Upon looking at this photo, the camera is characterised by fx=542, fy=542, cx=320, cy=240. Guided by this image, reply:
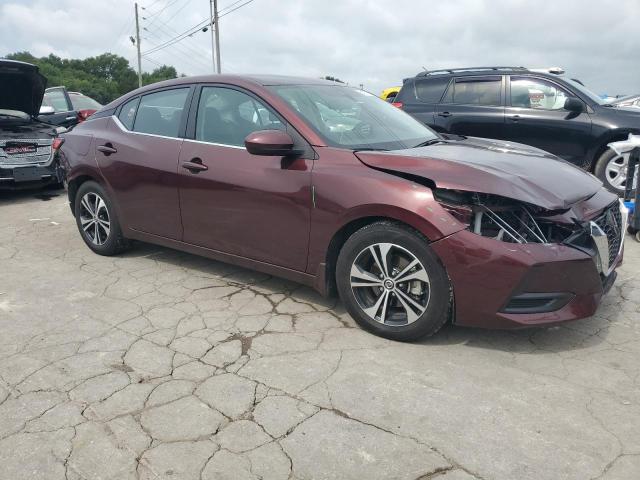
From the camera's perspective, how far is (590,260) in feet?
9.78

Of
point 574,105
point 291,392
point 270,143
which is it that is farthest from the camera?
point 574,105

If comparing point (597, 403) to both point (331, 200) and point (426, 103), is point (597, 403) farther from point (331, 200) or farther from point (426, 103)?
point (426, 103)

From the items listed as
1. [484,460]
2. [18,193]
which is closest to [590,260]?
[484,460]

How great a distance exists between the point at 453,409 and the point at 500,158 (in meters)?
1.69

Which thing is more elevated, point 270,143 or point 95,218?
point 270,143

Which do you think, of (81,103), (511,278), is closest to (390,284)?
(511,278)

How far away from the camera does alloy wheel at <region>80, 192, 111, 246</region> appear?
4.96m

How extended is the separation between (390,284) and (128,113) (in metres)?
2.94

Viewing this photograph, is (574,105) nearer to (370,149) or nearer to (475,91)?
(475,91)

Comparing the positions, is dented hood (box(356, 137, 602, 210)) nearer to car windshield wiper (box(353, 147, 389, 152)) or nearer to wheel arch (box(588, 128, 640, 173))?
car windshield wiper (box(353, 147, 389, 152))

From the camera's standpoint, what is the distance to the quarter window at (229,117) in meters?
3.78

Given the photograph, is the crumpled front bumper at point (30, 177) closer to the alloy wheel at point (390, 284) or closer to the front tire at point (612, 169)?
the alloy wheel at point (390, 284)

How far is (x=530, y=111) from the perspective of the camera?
24.5 ft

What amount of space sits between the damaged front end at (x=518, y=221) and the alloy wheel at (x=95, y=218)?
324 centimetres
